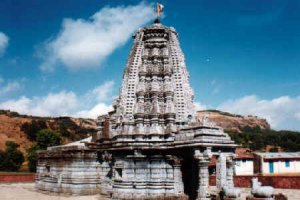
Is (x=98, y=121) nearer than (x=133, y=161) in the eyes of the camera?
No

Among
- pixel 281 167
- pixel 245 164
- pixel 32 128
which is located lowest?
pixel 281 167

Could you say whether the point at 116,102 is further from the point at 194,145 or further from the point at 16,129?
the point at 16,129

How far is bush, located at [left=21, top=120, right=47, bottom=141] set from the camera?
81.6 m

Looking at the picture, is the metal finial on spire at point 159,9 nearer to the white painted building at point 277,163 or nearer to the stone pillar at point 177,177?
the stone pillar at point 177,177

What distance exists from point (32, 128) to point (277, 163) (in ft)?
184

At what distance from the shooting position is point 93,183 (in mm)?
25594

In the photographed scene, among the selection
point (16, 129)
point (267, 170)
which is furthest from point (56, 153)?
point (16, 129)

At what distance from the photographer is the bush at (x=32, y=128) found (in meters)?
81.6

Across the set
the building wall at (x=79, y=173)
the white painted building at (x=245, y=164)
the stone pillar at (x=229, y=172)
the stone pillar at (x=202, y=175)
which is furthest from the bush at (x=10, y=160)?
the stone pillar at (x=202, y=175)

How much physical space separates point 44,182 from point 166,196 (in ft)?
40.7

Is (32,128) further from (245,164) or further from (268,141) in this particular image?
(268,141)

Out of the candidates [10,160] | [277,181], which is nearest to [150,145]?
Answer: [277,181]

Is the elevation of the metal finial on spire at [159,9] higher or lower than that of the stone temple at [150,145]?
higher

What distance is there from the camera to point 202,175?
19344 millimetres
